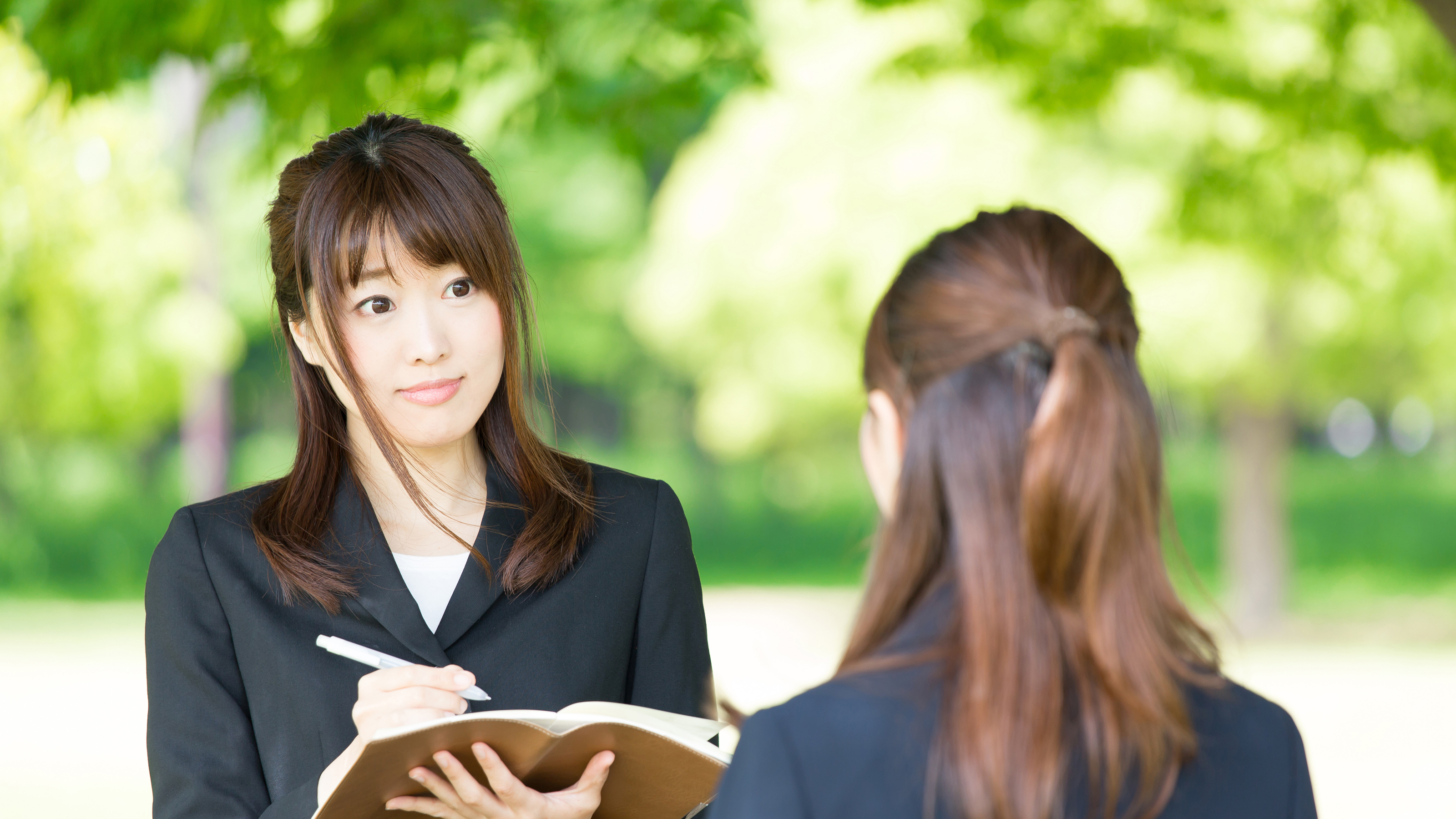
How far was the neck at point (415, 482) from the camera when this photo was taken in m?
2.34

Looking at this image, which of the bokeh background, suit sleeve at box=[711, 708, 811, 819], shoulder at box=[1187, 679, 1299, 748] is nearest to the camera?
suit sleeve at box=[711, 708, 811, 819]

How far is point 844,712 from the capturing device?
51.8 inches

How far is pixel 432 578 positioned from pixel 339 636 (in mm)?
185

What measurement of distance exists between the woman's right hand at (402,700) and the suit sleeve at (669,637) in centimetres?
55

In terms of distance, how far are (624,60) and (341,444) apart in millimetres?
2943

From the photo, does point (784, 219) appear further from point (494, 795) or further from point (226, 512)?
point (494, 795)

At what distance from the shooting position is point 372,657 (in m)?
1.92

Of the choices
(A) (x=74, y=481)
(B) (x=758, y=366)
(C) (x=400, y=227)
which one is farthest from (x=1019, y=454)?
(A) (x=74, y=481)

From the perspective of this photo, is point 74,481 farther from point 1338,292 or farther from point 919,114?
point 1338,292

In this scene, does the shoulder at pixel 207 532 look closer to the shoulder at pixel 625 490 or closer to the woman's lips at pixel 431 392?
the woman's lips at pixel 431 392

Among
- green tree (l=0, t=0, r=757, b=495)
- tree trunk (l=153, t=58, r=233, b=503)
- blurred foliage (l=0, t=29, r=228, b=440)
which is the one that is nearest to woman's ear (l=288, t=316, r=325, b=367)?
green tree (l=0, t=0, r=757, b=495)

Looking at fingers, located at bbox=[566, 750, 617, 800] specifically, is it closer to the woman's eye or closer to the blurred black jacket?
the blurred black jacket

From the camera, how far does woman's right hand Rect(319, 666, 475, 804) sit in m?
1.79

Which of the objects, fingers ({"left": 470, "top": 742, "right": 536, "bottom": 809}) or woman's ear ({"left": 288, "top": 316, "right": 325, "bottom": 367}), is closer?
fingers ({"left": 470, "top": 742, "right": 536, "bottom": 809})
